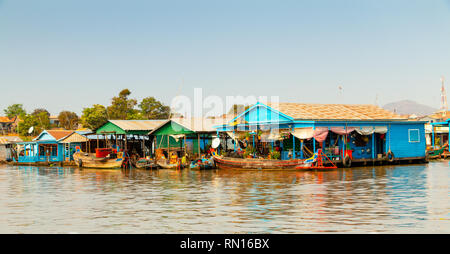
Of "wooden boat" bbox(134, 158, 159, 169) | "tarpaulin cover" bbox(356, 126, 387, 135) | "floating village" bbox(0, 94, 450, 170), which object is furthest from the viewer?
"wooden boat" bbox(134, 158, 159, 169)

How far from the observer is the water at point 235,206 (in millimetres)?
12078

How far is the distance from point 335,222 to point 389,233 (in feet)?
5.19

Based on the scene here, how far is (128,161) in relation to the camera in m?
37.5

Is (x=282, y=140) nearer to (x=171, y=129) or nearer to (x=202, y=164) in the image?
(x=202, y=164)

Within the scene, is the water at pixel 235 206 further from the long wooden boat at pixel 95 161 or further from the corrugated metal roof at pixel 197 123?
the corrugated metal roof at pixel 197 123

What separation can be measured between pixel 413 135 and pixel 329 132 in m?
7.67

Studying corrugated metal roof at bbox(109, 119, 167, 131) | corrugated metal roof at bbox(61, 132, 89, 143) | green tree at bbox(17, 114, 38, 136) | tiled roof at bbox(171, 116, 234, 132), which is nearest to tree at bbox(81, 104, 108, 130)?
green tree at bbox(17, 114, 38, 136)

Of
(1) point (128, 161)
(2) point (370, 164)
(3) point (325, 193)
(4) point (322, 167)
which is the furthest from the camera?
(1) point (128, 161)

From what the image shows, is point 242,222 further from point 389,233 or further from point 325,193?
point 325,193

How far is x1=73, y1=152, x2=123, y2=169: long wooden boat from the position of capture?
119ft

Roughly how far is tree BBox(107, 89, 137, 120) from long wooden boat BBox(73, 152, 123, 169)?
1065 inches

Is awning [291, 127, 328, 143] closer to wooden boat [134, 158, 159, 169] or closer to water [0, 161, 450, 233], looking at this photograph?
water [0, 161, 450, 233]

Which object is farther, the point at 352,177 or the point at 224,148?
the point at 224,148
